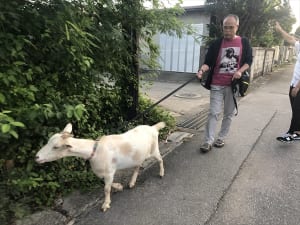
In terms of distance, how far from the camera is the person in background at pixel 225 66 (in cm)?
411

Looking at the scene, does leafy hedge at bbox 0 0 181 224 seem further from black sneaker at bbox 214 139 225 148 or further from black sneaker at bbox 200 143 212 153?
black sneaker at bbox 214 139 225 148

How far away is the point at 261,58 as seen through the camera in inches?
486

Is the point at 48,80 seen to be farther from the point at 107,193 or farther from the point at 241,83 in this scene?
the point at 241,83

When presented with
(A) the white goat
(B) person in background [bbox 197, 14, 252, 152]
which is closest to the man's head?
(B) person in background [bbox 197, 14, 252, 152]

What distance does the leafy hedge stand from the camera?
2555mm

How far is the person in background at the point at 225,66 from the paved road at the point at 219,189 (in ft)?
1.69

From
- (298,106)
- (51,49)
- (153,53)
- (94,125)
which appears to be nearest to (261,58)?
(298,106)

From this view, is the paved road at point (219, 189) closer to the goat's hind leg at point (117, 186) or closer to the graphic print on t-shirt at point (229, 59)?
the goat's hind leg at point (117, 186)

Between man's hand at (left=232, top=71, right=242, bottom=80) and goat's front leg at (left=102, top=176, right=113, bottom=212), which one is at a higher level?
man's hand at (left=232, top=71, right=242, bottom=80)

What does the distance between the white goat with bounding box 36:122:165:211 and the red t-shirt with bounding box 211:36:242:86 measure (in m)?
1.56

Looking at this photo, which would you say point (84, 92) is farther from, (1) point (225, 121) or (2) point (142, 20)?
(1) point (225, 121)

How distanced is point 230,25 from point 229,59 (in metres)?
0.47

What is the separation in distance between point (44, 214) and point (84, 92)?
1.51 metres

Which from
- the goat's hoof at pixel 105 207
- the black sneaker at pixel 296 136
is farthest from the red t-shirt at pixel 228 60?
the goat's hoof at pixel 105 207
